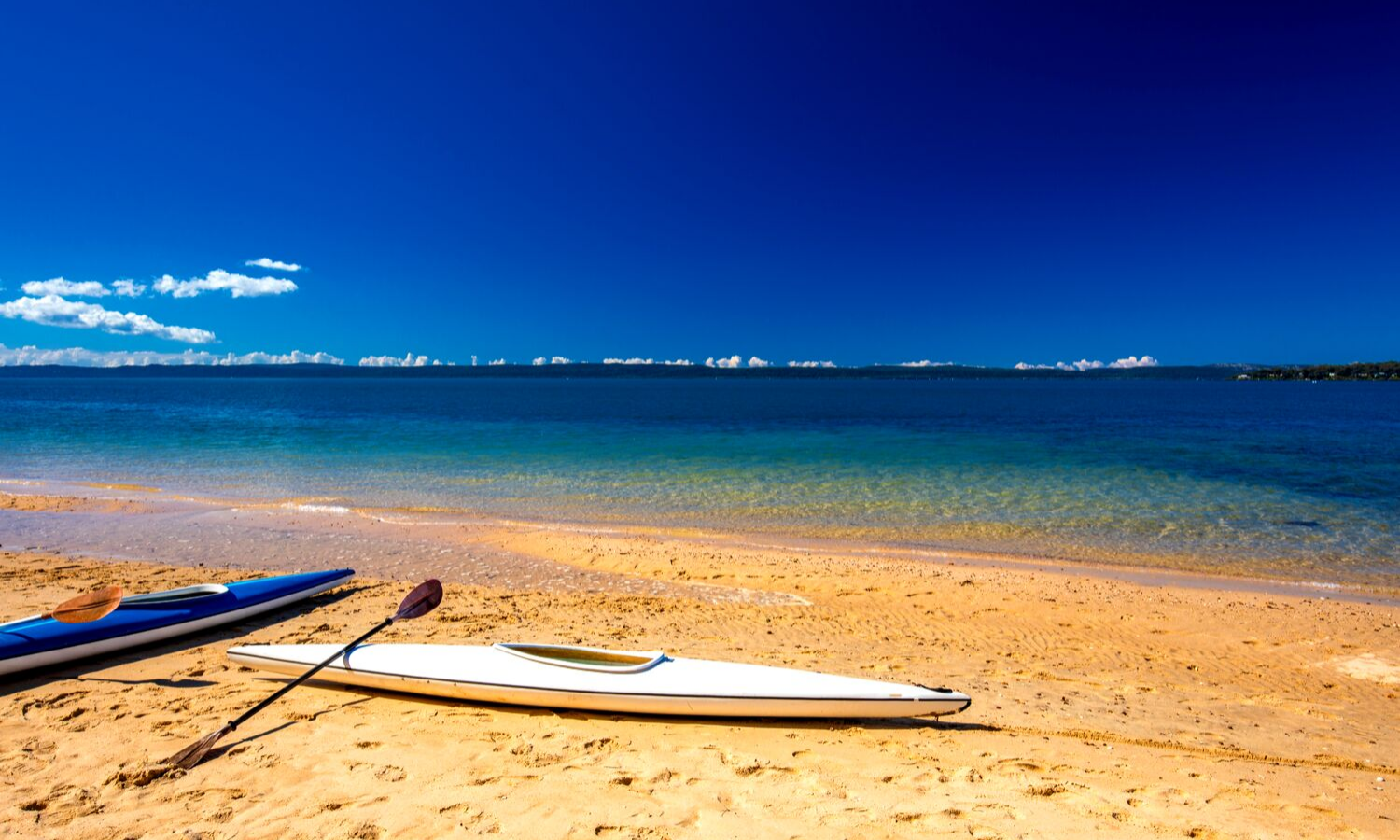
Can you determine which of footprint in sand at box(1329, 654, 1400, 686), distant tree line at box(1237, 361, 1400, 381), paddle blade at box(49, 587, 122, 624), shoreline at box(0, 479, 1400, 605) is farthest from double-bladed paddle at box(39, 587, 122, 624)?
distant tree line at box(1237, 361, 1400, 381)

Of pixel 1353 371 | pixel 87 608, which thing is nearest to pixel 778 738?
pixel 87 608

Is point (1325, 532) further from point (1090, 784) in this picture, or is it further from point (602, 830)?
point (602, 830)

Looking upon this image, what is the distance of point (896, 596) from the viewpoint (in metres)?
9.70

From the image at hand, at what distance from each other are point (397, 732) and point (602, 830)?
223cm

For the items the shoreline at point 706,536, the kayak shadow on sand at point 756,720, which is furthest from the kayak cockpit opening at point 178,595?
the shoreline at point 706,536

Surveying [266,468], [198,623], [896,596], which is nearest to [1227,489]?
[896,596]

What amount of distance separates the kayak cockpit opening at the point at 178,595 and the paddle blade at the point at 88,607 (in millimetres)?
791

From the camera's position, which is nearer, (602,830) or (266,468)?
(602,830)

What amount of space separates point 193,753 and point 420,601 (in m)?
2.56

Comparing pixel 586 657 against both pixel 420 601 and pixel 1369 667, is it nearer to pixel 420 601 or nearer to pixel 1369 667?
pixel 420 601

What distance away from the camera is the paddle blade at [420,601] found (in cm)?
713

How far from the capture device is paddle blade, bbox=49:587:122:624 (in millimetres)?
6422

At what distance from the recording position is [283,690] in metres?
5.63

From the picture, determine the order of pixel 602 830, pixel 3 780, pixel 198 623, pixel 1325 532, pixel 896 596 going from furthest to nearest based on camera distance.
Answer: pixel 1325 532 → pixel 896 596 → pixel 198 623 → pixel 3 780 → pixel 602 830
